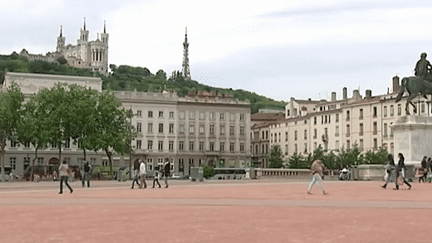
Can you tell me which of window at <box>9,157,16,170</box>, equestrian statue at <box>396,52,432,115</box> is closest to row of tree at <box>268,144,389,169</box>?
window at <box>9,157,16,170</box>

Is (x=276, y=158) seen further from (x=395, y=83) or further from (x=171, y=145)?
(x=395, y=83)

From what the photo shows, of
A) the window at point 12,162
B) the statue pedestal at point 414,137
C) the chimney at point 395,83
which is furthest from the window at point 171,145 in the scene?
the statue pedestal at point 414,137

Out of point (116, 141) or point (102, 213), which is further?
point (116, 141)

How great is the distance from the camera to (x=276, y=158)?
125 m

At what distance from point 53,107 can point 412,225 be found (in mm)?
68104

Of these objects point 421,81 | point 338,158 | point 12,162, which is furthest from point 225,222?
point 12,162

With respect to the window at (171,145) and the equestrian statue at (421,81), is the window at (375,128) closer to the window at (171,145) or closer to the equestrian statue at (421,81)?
the window at (171,145)

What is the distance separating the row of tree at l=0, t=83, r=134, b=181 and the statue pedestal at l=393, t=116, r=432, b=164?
1738 inches

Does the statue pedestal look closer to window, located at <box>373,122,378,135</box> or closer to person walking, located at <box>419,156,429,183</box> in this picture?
person walking, located at <box>419,156,429,183</box>

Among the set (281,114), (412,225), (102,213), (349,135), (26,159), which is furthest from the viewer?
(281,114)

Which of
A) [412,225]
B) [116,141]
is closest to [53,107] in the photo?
[116,141]

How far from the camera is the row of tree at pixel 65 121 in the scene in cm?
7419

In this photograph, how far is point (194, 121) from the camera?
122125 mm

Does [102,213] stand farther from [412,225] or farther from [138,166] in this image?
[138,166]
